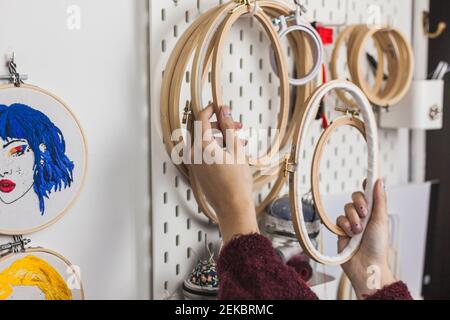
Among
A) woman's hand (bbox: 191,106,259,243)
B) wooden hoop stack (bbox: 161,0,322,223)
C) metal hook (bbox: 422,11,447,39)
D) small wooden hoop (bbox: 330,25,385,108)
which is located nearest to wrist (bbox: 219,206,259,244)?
woman's hand (bbox: 191,106,259,243)

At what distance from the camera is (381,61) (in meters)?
1.28

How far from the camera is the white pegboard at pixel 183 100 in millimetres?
947

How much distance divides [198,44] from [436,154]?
82cm

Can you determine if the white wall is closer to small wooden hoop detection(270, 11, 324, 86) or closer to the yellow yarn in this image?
the yellow yarn

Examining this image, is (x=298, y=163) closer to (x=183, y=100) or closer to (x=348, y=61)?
(x=183, y=100)

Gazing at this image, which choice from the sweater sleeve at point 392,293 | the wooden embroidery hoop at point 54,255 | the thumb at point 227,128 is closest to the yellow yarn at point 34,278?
the wooden embroidery hoop at point 54,255

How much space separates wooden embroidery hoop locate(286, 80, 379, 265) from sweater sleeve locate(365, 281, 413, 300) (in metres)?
0.11

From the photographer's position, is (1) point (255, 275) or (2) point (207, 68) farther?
(2) point (207, 68)

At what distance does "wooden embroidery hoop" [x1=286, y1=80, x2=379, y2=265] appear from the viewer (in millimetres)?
887

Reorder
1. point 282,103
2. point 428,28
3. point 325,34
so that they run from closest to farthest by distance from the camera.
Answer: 1. point 282,103
2. point 325,34
3. point 428,28

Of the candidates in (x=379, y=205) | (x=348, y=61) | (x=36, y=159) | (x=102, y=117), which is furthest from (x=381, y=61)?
(x=36, y=159)

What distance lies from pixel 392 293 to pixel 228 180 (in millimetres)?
304

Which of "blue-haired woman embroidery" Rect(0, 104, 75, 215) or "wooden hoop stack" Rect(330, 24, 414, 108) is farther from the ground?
"wooden hoop stack" Rect(330, 24, 414, 108)

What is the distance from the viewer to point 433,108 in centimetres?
132
